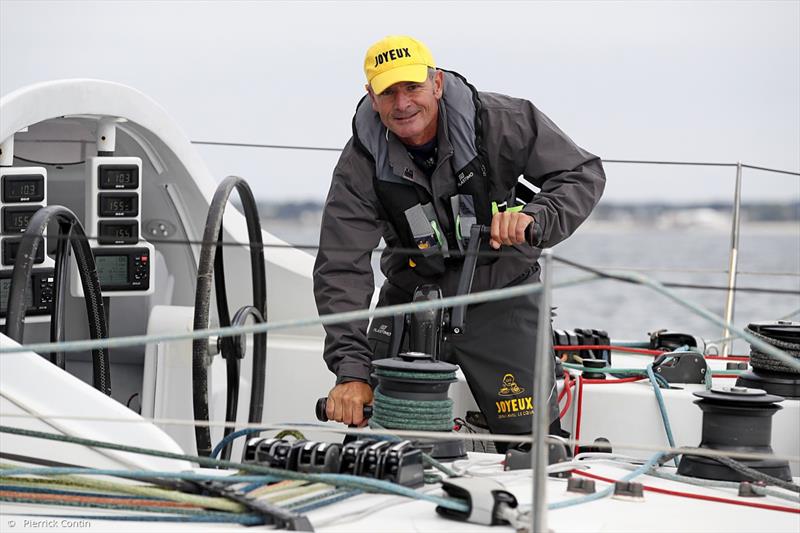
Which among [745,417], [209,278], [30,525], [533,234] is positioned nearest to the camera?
[30,525]

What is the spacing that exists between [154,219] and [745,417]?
2.75m

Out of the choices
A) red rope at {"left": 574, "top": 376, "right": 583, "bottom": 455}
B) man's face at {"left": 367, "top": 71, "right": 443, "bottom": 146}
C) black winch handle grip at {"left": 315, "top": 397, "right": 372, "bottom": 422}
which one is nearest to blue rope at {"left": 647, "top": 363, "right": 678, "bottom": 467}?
red rope at {"left": 574, "top": 376, "right": 583, "bottom": 455}

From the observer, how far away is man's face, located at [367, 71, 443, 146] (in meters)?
3.56

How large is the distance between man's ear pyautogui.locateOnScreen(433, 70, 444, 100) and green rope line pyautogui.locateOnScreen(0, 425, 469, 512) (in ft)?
5.46

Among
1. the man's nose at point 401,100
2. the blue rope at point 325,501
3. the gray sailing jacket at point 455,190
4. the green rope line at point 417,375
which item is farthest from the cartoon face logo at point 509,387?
the blue rope at point 325,501

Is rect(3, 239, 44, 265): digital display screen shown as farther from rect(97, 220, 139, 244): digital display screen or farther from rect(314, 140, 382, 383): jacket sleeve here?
rect(314, 140, 382, 383): jacket sleeve

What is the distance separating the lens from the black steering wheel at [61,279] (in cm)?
303

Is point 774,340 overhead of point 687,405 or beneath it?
overhead

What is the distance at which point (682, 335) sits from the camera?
4.75m

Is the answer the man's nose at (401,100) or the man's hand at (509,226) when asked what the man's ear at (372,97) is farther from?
the man's hand at (509,226)

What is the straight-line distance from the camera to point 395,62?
3570 millimetres

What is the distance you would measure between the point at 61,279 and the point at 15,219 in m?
0.40

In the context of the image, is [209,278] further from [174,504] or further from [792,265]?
[792,265]

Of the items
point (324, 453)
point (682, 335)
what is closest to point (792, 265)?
point (682, 335)
